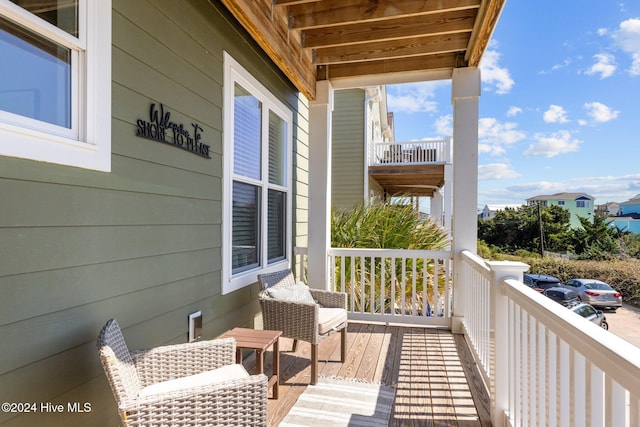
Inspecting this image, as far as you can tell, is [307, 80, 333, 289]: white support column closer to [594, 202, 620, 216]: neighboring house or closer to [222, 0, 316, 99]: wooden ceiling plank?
[222, 0, 316, 99]: wooden ceiling plank

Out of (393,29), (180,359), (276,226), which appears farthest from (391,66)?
(180,359)

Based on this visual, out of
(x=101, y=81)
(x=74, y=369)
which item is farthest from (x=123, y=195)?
(x=74, y=369)

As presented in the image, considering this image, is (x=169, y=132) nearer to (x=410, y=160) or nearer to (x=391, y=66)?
(x=391, y=66)

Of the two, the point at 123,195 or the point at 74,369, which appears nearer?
the point at 74,369

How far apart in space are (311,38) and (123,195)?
2555mm

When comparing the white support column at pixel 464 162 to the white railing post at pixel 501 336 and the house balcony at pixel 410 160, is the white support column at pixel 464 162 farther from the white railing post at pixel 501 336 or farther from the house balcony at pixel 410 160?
the house balcony at pixel 410 160

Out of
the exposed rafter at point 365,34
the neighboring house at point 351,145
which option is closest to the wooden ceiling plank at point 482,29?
the exposed rafter at point 365,34

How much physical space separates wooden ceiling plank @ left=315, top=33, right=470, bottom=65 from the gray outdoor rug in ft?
10.1

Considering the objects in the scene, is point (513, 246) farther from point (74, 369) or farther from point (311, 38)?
point (74, 369)

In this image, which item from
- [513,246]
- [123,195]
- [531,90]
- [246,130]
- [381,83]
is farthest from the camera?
[531,90]

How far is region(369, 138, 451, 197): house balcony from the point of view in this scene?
10.6 metres

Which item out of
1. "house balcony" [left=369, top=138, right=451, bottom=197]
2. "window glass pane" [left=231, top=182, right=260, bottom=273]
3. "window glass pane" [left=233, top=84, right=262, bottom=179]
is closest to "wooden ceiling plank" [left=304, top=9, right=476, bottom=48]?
"window glass pane" [left=233, top=84, right=262, bottom=179]

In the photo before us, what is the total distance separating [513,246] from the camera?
25.9ft

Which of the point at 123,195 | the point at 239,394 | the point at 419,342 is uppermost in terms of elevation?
the point at 123,195
